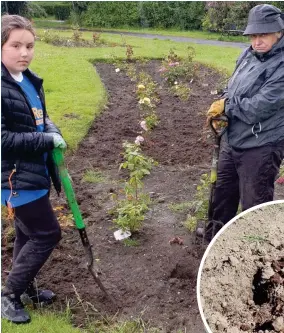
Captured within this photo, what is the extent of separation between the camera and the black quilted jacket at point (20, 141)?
271 cm

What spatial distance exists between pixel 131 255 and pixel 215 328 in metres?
1.99

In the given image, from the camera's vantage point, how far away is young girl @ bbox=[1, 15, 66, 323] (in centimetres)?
270

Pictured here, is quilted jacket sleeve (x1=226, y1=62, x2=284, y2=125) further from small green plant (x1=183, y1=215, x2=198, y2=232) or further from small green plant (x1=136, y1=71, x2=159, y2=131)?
small green plant (x1=136, y1=71, x2=159, y2=131)

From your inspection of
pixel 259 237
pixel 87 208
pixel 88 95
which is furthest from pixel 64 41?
pixel 259 237

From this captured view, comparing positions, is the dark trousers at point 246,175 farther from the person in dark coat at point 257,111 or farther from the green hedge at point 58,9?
the green hedge at point 58,9

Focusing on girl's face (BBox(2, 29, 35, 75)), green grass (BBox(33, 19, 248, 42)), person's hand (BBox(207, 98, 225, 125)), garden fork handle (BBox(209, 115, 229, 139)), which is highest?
girl's face (BBox(2, 29, 35, 75))

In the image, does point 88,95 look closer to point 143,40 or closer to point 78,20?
point 143,40

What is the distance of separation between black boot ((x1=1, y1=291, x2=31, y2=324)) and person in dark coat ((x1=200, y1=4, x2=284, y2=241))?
142 centimetres

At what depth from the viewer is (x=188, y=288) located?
3.46 meters

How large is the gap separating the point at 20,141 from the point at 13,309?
3.55ft

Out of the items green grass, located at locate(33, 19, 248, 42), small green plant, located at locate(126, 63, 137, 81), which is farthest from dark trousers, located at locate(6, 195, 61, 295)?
green grass, located at locate(33, 19, 248, 42)

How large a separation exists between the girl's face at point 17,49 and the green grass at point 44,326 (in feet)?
4.84

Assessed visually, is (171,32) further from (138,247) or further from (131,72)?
(138,247)

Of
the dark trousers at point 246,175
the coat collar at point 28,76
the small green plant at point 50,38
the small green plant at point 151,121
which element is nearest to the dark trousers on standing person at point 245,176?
the dark trousers at point 246,175
